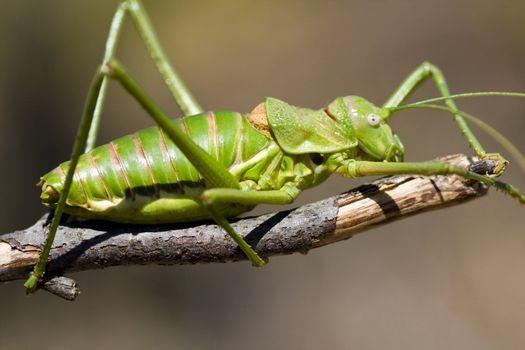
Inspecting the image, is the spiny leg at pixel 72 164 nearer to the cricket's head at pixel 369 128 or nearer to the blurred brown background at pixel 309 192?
the cricket's head at pixel 369 128

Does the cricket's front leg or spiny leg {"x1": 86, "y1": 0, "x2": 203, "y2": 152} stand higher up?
spiny leg {"x1": 86, "y1": 0, "x2": 203, "y2": 152}

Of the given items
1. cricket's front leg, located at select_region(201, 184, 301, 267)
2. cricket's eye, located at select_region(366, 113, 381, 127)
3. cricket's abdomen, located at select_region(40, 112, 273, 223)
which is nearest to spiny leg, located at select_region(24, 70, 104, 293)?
cricket's abdomen, located at select_region(40, 112, 273, 223)

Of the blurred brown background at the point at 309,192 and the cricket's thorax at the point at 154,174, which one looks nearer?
the cricket's thorax at the point at 154,174

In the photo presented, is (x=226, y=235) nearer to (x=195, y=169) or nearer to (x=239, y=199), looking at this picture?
(x=239, y=199)

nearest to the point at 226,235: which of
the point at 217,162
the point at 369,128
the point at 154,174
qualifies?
the point at 217,162

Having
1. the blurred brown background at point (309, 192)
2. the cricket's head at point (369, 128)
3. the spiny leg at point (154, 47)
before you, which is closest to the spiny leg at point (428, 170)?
the cricket's head at point (369, 128)

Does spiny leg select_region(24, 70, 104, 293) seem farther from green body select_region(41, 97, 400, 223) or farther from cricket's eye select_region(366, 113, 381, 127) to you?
cricket's eye select_region(366, 113, 381, 127)
